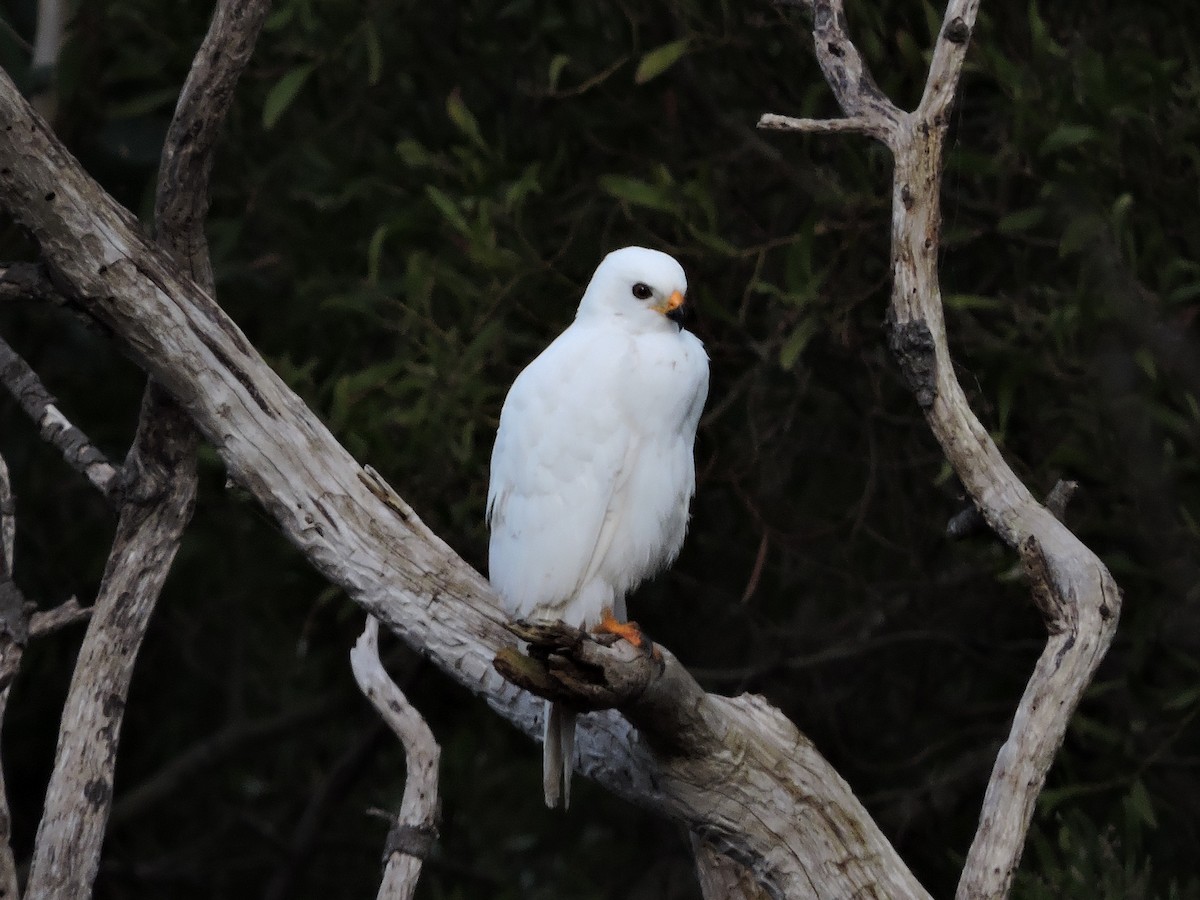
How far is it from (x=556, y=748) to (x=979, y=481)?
0.82 m

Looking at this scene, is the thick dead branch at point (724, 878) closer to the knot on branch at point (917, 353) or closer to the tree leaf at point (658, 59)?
the knot on branch at point (917, 353)

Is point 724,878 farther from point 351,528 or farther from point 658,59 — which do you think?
point 658,59

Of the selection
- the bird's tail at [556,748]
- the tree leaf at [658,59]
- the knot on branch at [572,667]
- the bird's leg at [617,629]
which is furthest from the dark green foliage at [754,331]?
the knot on branch at [572,667]

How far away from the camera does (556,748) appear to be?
295cm

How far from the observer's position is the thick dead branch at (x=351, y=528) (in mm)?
2832

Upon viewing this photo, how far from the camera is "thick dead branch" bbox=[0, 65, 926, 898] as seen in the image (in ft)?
9.29

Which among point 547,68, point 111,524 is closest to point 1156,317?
point 547,68

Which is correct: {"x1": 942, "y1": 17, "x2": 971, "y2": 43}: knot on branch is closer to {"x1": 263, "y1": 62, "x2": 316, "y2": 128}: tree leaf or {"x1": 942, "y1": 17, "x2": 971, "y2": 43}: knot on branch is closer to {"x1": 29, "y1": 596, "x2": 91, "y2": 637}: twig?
{"x1": 29, "y1": 596, "x2": 91, "y2": 637}: twig

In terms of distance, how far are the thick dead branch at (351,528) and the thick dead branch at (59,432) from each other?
224 millimetres

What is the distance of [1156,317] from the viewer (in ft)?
12.7

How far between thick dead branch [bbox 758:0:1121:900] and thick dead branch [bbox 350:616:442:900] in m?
1.00

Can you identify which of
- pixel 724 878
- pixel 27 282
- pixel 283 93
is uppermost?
pixel 27 282

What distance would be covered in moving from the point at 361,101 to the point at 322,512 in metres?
2.01

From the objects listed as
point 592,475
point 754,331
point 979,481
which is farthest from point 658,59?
Answer: point 979,481
